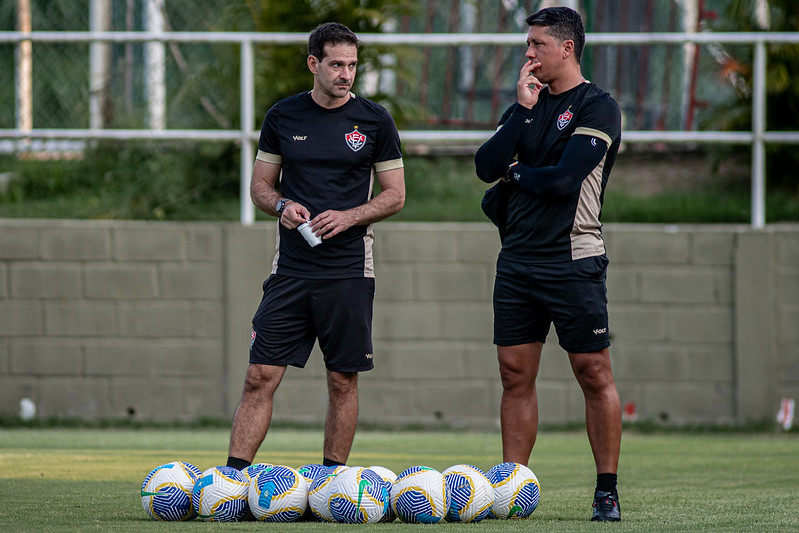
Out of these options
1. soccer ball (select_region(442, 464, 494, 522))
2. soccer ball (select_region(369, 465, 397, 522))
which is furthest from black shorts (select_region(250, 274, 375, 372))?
soccer ball (select_region(442, 464, 494, 522))

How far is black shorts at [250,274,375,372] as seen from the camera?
570 cm

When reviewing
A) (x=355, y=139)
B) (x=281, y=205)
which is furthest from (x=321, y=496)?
(x=355, y=139)

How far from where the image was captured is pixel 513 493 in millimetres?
4914

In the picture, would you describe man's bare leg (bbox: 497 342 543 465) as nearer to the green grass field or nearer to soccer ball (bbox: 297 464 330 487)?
the green grass field

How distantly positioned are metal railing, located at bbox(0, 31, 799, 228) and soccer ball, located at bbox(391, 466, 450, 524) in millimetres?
5453

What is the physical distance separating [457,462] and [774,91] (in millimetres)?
5852

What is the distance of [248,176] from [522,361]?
5.40 metres

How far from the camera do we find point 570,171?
509 cm

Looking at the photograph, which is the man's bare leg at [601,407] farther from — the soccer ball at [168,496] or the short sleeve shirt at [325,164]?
the soccer ball at [168,496]

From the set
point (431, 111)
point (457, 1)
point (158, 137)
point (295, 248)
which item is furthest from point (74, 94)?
point (295, 248)

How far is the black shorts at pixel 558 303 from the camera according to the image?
5.20 m

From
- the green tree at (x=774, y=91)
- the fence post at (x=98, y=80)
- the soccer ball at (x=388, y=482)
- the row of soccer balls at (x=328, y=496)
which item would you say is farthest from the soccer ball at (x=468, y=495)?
the fence post at (x=98, y=80)

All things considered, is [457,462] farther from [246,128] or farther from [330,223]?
[246,128]

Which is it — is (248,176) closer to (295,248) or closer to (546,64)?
(295,248)
